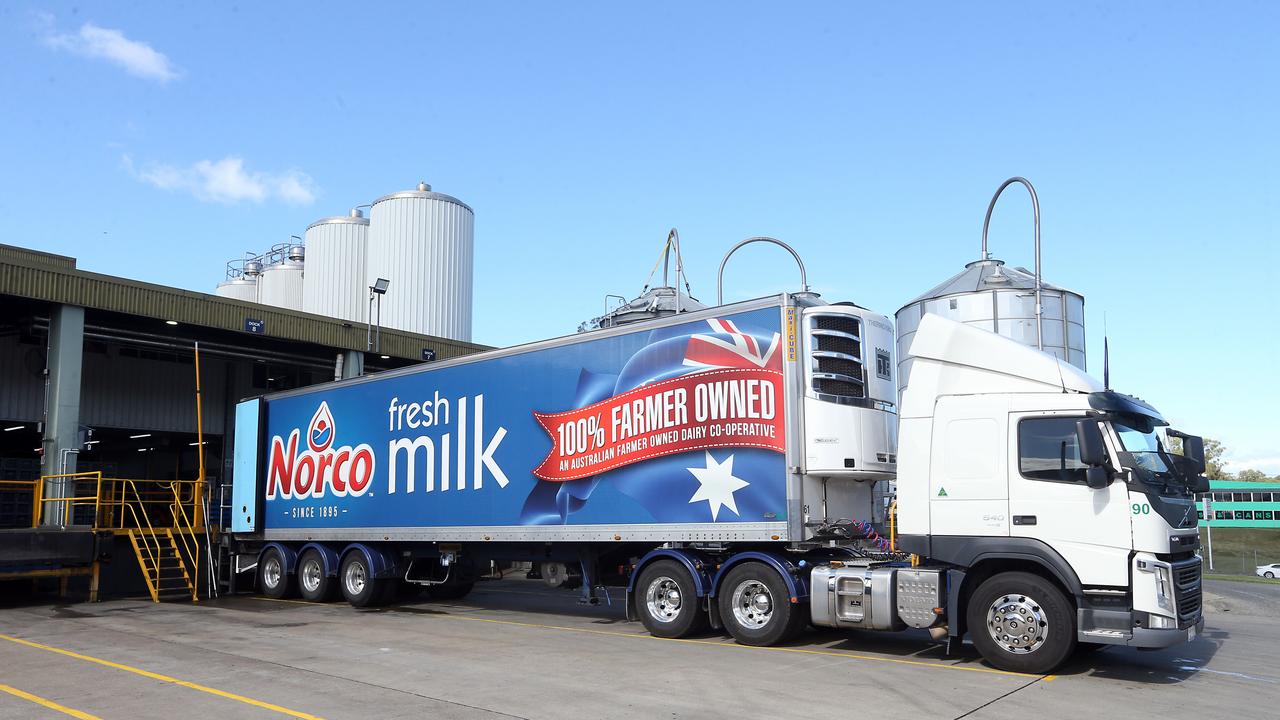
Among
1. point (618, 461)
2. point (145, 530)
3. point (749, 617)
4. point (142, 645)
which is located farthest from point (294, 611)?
point (749, 617)

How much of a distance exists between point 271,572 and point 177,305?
7518 millimetres

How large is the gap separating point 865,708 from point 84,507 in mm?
27729

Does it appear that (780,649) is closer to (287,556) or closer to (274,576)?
(287,556)

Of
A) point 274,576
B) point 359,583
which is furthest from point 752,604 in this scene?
point 274,576

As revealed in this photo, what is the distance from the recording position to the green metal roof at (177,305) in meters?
21.1

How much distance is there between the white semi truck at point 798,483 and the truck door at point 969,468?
2 centimetres

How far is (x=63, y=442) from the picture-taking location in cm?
2161

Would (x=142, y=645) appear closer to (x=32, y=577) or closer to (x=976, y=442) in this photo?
(x=32, y=577)

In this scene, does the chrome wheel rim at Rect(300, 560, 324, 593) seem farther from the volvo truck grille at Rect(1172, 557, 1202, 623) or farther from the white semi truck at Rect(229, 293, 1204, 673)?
the volvo truck grille at Rect(1172, 557, 1202, 623)

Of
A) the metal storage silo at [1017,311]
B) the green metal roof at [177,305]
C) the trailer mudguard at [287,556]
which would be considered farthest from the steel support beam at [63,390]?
the metal storage silo at [1017,311]

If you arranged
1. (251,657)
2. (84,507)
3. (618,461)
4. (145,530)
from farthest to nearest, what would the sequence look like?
1. (84,507)
2. (145,530)
3. (618,461)
4. (251,657)

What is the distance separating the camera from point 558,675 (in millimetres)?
10438

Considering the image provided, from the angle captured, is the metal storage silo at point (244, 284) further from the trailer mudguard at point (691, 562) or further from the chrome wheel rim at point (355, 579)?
the trailer mudguard at point (691, 562)

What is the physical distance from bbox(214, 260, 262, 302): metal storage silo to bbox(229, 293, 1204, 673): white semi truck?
3446 cm
